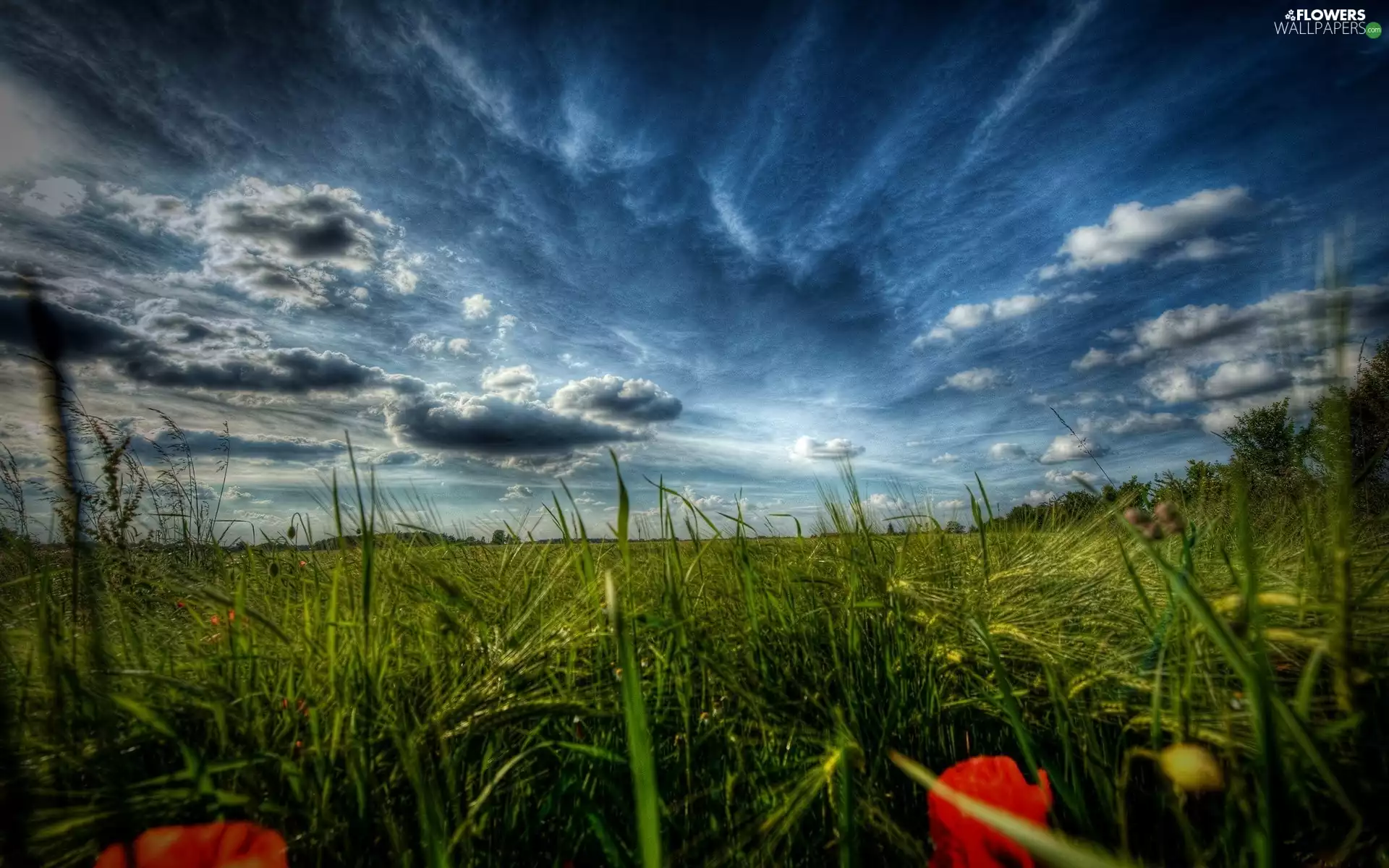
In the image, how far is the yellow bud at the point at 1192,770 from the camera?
736 mm

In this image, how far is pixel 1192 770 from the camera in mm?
746

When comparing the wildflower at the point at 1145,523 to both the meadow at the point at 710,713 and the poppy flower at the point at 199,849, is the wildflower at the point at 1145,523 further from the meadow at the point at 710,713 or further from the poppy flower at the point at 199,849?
the poppy flower at the point at 199,849

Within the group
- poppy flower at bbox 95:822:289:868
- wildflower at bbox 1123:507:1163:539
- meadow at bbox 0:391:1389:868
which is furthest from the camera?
wildflower at bbox 1123:507:1163:539

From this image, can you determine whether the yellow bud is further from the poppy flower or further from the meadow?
the poppy flower

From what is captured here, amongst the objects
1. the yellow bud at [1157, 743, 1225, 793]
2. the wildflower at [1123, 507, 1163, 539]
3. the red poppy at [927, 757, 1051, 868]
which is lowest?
the red poppy at [927, 757, 1051, 868]

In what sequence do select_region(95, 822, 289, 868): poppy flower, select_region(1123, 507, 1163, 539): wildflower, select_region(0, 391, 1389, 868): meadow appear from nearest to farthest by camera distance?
select_region(95, 822, 289, 868): poppy flower → select_region(0, 391, 1389, 868): meadow → select_region(1123, 507, 1163, 539): wildflower

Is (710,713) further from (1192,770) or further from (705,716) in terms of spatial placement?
(1192,770)

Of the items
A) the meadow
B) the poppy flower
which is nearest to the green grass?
the meadow

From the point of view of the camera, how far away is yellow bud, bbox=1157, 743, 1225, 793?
0.74m

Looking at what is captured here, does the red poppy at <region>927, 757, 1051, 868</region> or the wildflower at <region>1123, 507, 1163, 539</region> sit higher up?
the wildflower at <region>1123, 507, 1163, 539</region>

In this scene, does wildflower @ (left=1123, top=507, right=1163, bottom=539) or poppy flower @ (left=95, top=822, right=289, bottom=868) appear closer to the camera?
poppy flower @ (left=95, top=822, right=289, bottom=868)

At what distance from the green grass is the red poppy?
0.08 m

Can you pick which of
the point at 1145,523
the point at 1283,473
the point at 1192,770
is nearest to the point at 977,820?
the point at 1192,770

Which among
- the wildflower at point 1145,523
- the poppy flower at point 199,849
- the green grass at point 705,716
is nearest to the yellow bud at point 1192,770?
the green grass at point 705,716
